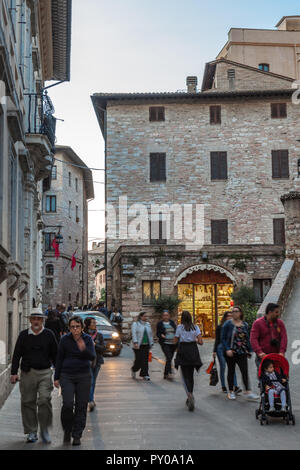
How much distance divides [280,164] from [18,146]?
2245 cm

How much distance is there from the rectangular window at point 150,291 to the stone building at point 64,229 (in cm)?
2237

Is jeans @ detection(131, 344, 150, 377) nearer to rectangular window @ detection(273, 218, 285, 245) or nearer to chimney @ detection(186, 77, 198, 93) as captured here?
rectangular window @ detection(273, 218, 285, 245)

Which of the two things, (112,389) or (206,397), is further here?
(112,389)

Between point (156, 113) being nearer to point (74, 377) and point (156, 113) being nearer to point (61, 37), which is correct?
point (61, 37)

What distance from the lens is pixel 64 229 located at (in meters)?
53.8

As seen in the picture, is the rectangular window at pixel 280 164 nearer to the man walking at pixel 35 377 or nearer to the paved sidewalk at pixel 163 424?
the paved sidewalk at pixel 163 424

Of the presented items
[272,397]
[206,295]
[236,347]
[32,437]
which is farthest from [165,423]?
[206,295]

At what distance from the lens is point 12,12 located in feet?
43.4

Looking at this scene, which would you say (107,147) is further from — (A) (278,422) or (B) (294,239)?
(A) (278,422)

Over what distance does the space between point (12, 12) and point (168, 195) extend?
21.1 metres

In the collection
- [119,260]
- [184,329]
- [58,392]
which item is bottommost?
[58,392]

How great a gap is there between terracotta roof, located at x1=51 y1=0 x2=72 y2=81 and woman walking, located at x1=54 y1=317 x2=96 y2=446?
17954 mm

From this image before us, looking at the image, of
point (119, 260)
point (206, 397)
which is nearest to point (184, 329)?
point (206, 397)
